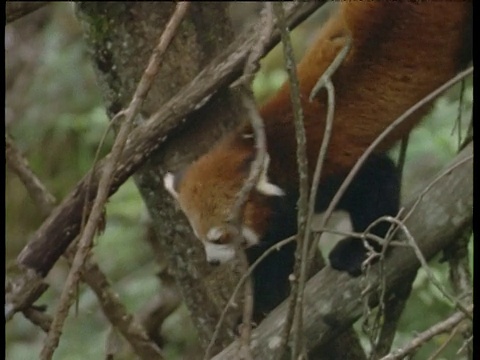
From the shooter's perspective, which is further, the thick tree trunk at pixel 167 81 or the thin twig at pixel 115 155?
the thick tree trunk at pixel 167 81

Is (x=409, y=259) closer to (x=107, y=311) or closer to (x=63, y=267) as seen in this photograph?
(x=107, y=311)

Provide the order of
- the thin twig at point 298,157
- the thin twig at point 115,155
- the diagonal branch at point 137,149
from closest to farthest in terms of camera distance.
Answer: the thin twig at point 298,157 < the thin twig at point 115,155 < the diagonal branch at point 137,149

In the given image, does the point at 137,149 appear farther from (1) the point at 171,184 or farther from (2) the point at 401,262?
(2) the point at 401,262

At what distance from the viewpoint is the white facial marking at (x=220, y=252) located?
4.66ft

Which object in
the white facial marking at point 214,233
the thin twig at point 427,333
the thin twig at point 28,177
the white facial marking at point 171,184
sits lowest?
the thin twig at point 427,333

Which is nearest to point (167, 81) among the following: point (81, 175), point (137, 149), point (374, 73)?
point (137, 149)

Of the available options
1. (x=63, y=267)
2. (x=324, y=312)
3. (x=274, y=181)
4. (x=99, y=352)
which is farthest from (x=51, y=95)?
(x=324, y=312)

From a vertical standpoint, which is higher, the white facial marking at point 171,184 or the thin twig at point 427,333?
the white facial marking at point 171,184

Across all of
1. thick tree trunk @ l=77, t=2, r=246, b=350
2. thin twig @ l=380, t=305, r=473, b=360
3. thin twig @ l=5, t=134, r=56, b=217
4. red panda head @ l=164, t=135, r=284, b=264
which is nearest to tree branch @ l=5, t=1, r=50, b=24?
thick tree trunk @ l=77, t=2, r=246, b=350

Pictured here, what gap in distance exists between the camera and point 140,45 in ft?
5.48

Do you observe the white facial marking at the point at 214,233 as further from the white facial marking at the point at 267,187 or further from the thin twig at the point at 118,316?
the thin twig at the point at 118,316

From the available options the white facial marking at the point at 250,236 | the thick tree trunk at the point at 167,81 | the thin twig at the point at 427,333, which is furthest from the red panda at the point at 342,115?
the thin twig at the point at 427,333

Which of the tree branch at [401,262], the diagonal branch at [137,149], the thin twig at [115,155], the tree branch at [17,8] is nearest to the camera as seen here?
the thin twig at [115,155]

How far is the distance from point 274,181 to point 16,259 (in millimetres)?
515
